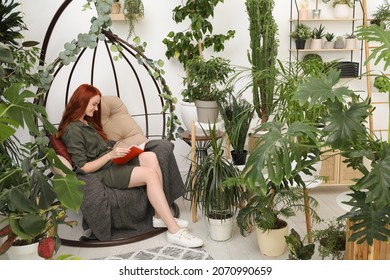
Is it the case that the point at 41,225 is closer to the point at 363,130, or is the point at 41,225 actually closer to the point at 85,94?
the point at 363,130

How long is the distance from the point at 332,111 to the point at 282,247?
1.38 meters

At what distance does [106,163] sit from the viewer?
3662 millimetres

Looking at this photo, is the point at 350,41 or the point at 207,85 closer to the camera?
the point at 207,85

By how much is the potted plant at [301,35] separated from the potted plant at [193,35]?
65cm

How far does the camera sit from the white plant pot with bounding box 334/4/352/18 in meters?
4.82

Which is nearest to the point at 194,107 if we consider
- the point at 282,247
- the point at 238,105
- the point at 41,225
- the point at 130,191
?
the point at 238,105

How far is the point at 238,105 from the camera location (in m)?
3.83

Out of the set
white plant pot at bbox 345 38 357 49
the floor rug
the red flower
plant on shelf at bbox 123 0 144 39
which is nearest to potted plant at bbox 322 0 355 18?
white plant pot at bbox 345 38 357 49

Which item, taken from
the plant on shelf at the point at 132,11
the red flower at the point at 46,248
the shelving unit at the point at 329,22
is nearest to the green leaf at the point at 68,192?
the red flower at the point at 46,248

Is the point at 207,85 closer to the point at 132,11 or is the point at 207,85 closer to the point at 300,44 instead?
the point at 132,11

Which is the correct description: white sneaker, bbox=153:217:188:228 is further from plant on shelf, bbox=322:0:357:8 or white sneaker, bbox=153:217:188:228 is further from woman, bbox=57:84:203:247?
plant on shelf, bbox=322:0:357:8

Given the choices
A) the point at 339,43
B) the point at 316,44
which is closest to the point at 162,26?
the point at 316,44

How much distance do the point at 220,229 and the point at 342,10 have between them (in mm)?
2670

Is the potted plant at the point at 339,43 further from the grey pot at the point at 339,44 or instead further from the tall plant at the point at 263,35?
the tall plant at the point at 263,35
